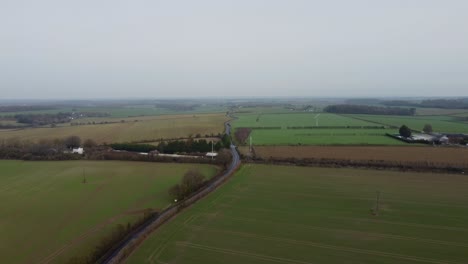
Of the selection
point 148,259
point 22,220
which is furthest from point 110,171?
point 148,259

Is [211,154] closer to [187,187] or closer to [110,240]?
[187,187]

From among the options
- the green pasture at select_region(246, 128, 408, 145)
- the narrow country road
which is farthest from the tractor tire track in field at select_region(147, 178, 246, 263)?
the green pasture at select_region(246, 128, 408, 145)

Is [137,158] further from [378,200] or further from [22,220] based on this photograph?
[378,200]

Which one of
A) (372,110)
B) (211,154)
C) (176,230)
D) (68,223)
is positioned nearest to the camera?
(176,230)

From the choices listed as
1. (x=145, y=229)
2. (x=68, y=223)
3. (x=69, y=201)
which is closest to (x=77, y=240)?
(x=68, y=223)

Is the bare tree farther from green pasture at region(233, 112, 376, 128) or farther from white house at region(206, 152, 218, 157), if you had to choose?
green pasture at region(233, 112, 376, 128)

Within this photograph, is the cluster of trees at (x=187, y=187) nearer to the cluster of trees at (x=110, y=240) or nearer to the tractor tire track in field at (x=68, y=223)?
the cluster of trees at (x=110, y=240)
